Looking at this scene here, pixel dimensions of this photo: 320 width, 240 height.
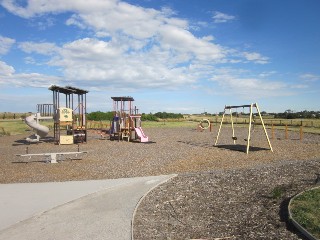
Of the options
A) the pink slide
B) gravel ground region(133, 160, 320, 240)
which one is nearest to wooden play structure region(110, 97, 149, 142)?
the pink slide

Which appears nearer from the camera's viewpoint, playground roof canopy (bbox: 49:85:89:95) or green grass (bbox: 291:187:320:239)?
green grass (bbox: 291:187:320:239)

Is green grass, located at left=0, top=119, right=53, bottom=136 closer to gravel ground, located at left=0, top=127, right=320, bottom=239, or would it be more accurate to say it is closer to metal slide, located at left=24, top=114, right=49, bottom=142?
metal slide, located at left=24, top=114, right=49, bottom=142

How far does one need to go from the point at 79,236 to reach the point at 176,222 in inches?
81.8

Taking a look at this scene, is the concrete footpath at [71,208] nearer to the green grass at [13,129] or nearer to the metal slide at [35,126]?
the metal slide at [35,126]

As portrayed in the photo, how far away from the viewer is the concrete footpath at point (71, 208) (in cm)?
630

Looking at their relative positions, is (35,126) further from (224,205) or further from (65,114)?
(224,205)

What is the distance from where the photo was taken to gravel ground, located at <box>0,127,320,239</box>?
22.3 ft

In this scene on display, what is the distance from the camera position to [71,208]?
778 centimetres

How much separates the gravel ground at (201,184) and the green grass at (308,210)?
0.32 m

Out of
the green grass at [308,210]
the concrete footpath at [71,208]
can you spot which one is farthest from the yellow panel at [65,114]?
the green grass at [308,210]

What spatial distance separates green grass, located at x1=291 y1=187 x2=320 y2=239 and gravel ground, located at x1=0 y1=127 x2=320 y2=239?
323 millimetres

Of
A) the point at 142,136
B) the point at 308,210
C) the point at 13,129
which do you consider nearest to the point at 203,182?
the point at 308,210

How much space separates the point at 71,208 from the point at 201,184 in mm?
4145

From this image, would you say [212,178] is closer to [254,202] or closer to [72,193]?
[254,202]
